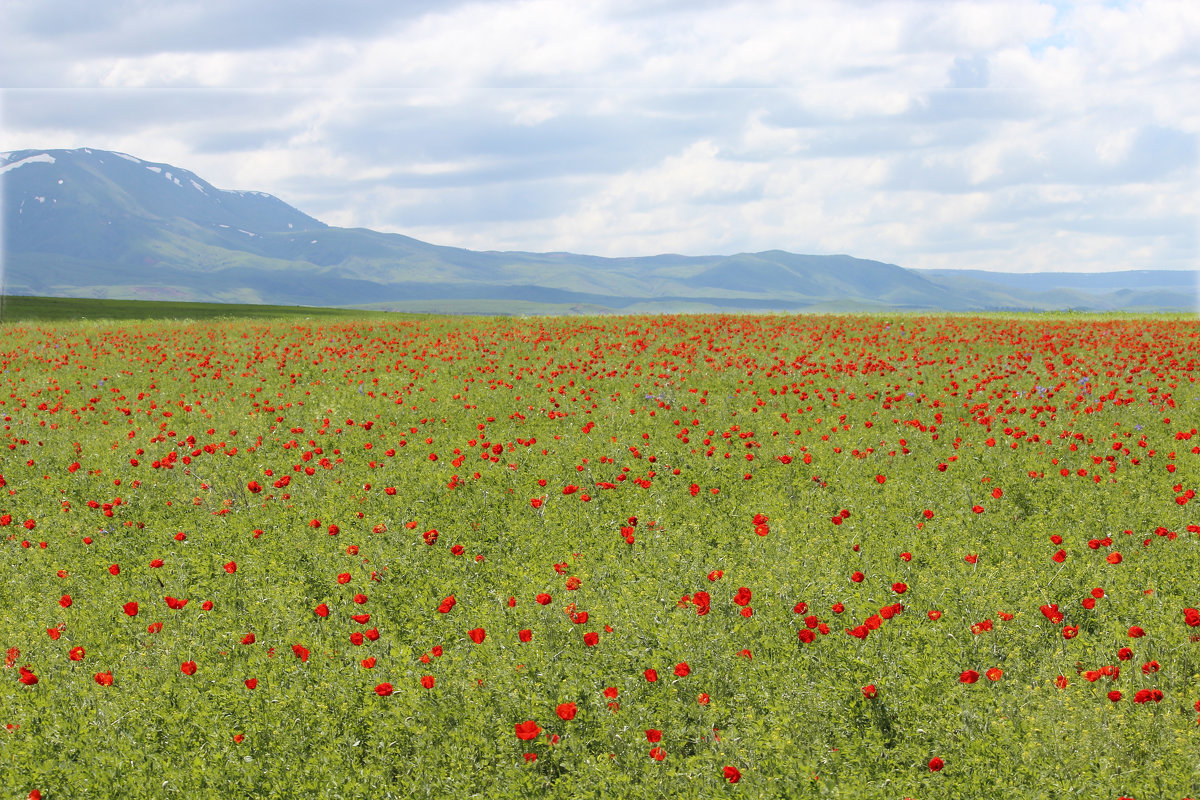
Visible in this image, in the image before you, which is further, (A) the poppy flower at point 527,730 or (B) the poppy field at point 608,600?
(B) the poppy field at point 608,600

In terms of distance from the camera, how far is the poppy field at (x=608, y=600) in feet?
14.7

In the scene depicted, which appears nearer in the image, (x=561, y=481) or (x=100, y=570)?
(x=100, y=570)

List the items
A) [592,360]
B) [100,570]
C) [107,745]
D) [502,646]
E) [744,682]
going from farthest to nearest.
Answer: [592,360], [100,570], [502,646], [744,682], [107,745]

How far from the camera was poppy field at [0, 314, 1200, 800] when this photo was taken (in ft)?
14.7

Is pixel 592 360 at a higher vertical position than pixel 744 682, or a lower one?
higher

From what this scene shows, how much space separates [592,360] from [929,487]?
9801mm

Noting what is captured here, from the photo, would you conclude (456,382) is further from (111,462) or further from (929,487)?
(929,487)

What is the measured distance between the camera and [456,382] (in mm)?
16016

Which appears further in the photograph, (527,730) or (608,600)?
(608,600)

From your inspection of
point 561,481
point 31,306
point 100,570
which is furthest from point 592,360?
point 31,306

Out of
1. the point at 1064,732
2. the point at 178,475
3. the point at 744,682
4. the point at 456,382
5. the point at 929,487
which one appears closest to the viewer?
the point at 1064,732

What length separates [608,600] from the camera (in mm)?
6230

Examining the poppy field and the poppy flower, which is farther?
the poppy field

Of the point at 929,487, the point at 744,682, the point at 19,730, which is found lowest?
the point at 19,730
